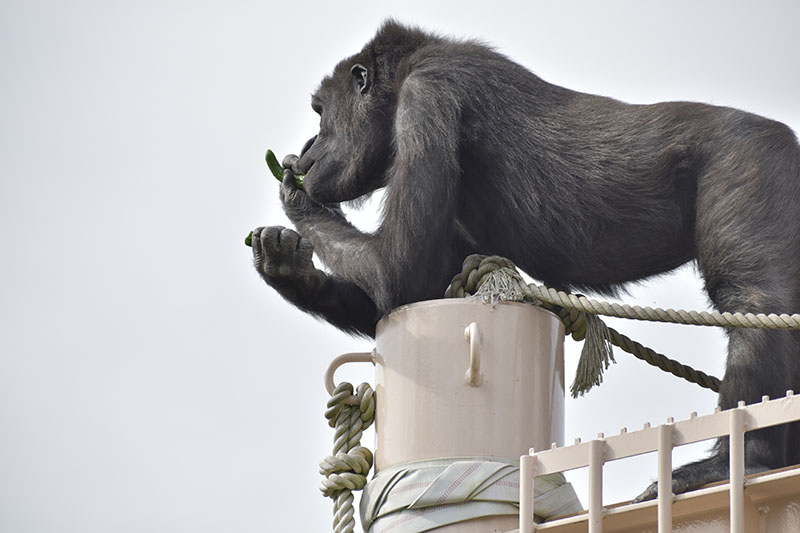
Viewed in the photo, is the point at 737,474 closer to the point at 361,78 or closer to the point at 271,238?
the point at 271,238

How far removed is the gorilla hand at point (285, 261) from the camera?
545 cm

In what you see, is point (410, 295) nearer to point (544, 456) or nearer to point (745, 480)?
point (544, 456)

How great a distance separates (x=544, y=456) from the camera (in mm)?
4176

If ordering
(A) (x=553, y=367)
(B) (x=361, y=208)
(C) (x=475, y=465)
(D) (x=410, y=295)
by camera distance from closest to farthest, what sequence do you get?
(C) (x=475, y=465), (A) (x=553, y=367), (D) (x=410, y=295), (B) (x=361, y=208)

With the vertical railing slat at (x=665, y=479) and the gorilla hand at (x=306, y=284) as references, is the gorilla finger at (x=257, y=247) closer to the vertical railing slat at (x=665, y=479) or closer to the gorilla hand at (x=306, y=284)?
the gorilla hand at (x=306, y=284)

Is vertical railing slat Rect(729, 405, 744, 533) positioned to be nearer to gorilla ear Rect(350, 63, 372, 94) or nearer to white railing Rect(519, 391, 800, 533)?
white railing Rect(519, 391, 800, 533)

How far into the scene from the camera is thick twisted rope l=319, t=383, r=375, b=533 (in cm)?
488

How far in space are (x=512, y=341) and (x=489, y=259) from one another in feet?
1.43

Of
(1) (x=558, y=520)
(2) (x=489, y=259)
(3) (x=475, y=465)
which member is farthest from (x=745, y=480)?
(2) (x=489, y=259)

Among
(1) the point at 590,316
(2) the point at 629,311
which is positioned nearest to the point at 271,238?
(1) the point at 590,316

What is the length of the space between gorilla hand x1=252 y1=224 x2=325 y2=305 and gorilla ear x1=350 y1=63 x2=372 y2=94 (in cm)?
111

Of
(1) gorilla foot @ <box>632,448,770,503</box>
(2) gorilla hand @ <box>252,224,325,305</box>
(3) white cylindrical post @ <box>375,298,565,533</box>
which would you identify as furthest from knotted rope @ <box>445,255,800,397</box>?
(2) gorilla hand @ <box>252,224,325,305</box>

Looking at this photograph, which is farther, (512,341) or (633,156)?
(633,156)

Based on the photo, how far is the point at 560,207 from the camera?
5738 millimetres
